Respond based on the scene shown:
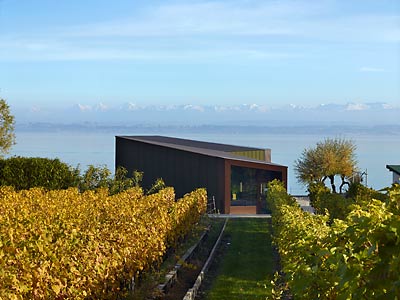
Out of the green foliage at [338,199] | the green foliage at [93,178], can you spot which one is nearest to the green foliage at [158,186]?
the green foliage at [93,178]

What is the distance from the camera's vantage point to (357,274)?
358 cm

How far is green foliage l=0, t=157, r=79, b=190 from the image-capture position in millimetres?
24156

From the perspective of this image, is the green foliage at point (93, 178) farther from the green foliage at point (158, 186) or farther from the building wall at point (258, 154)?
the building wall at point (258, 154)

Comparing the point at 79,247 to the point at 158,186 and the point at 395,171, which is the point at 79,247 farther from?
the point at 395,171

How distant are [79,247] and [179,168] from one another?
68.5 feet

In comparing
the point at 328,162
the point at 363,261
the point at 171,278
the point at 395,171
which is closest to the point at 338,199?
the point at 171,278

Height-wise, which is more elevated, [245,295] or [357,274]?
[357,274]

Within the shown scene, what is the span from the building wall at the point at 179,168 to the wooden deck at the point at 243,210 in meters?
0.69

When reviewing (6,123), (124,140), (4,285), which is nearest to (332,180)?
(124,140)

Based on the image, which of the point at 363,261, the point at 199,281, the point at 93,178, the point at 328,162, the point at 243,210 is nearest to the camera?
the point at 363,261

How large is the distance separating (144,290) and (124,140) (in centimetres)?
2347

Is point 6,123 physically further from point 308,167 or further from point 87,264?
point 87,264

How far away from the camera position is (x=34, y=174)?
24172mm

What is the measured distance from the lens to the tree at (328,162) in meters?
42.9
